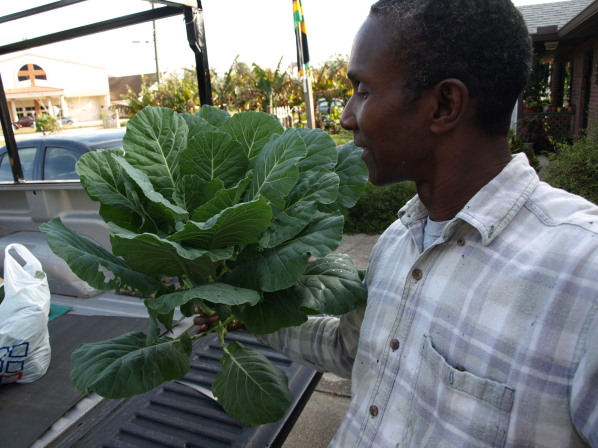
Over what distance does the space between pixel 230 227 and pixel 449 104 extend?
59 cm

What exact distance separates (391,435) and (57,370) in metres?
2.67

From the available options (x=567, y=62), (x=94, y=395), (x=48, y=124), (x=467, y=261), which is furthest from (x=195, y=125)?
(x=48, y=124)

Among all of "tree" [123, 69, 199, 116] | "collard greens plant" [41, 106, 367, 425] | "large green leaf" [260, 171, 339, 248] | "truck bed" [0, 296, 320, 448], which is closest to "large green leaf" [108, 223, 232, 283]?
"collard greens plant" [41, 106, 367, 425]

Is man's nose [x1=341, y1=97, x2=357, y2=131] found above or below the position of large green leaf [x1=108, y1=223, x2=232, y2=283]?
above

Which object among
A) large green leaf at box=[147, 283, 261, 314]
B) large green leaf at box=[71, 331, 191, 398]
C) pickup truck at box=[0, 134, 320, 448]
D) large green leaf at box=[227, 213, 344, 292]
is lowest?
pickup truck at box=[0, 134, 320, 448]

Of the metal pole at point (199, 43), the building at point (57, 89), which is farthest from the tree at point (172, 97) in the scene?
the building at point (57, 89)

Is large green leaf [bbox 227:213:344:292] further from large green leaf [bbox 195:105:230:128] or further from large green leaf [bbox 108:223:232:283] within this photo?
large green leaf [bbox 195:105:230:128]

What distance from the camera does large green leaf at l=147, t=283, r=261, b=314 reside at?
42.2 inches

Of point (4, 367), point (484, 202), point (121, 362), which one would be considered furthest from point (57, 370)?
point (484, 202)

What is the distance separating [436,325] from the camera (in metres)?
1.10

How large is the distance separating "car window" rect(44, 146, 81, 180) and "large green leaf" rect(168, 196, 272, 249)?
4182 mm

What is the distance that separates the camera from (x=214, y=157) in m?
1.32

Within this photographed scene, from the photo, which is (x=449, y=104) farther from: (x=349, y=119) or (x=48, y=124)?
(x=48, y=124)

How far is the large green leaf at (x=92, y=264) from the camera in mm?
1245
